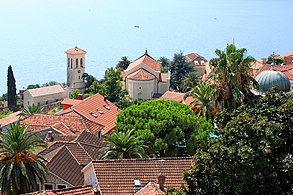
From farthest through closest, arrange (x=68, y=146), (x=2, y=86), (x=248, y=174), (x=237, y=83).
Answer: (x=2, y=86) < (x=68, y=146) < (x=237, y=83) < (x=248, y=174)

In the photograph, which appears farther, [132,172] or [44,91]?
[44,91]

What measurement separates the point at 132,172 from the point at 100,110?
27.0m

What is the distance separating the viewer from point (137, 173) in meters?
21.5

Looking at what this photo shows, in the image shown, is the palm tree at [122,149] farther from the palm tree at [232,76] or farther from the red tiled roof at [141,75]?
the red tiled roof at [141,75]

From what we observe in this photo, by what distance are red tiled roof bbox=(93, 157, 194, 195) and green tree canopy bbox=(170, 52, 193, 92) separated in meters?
60.9

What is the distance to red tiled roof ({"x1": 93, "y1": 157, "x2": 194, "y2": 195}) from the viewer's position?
20641 mm

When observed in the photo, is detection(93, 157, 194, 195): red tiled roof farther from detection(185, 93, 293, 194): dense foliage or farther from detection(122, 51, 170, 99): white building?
detection(122, 51, 170, 99): white building

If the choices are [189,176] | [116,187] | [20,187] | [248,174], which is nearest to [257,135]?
[248,174]

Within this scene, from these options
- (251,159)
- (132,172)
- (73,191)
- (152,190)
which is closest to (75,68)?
(132,172)

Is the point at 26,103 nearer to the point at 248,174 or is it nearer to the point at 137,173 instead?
the point at 137,173

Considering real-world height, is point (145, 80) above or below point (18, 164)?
above

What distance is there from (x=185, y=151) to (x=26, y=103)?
51.2 m

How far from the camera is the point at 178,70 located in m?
86.8

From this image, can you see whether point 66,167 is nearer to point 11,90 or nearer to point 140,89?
point 140,89
